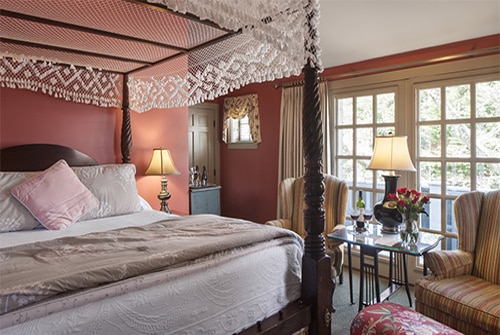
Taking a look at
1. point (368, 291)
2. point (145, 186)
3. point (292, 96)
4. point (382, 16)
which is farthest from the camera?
point (292, 96)

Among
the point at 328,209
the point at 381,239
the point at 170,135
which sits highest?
the point at 170,135

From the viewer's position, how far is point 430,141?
10.4ft

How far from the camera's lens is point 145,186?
3.44m

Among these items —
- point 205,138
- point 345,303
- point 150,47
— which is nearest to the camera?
point 150,47

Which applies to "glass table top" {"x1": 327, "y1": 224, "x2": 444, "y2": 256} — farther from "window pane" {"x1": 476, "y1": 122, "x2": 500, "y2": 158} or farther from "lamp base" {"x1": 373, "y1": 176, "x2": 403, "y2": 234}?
"window pane" {"x1": 476, "y1": 122, "x2": 500, "y2": 158}

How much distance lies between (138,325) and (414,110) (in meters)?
3.06

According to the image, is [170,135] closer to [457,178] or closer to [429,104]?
[429,104]

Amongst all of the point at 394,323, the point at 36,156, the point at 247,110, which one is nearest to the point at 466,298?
the point at 394,323

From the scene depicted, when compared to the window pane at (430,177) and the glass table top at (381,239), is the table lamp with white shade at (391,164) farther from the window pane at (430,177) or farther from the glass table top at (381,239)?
the window pane at (430,177)

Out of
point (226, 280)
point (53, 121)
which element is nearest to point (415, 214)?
point (226, 280)

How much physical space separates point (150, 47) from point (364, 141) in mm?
2382

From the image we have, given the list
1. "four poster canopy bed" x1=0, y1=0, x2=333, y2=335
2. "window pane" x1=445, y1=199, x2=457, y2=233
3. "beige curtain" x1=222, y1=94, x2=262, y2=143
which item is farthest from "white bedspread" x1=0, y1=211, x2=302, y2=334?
"beige curtain" x1=222, y1=94, x2=262, y2=143

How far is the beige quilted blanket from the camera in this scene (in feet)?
3.54

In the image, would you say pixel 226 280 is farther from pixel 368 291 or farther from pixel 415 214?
pixel 368 291
